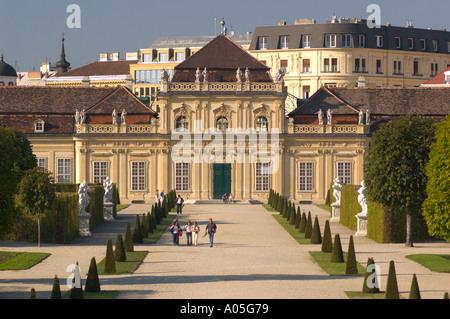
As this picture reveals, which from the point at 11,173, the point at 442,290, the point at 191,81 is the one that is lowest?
the point at 442,290

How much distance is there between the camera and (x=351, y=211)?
63.0 metres

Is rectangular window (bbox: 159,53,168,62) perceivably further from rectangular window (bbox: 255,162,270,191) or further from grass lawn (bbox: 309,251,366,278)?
grass lawn (bbox: 309,251,366,278)

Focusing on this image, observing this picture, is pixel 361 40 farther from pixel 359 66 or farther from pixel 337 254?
pixel 337 254

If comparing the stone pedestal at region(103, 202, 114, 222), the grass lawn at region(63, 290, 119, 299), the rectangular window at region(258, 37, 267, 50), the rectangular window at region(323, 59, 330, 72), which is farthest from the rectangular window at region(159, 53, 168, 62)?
the grass lawn at region(63, 290, 119, 299)

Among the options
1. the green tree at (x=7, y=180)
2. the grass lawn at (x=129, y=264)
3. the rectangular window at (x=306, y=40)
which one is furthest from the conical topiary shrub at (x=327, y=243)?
the rectangular window at (x=306, y=40)

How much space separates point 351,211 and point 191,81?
30060 millimetres

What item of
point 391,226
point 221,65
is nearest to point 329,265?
point 391,226

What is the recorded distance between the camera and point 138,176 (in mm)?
89000

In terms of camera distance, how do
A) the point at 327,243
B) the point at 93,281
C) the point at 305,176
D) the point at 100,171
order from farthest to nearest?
the point at 305,176 < the point at 100,171 < the point at 327,243 < the point at 93,281

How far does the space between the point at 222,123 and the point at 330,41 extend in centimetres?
4815

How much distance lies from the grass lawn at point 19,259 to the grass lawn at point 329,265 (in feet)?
37.8
